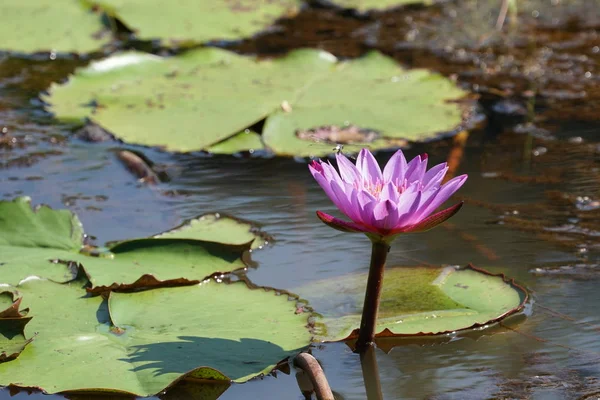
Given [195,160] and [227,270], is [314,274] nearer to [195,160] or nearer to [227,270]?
[227,270]

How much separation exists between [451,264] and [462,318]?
0.33 metres

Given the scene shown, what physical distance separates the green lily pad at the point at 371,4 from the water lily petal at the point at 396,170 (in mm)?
3359

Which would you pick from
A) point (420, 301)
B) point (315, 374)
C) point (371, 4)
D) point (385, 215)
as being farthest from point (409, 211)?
point (371, 4)

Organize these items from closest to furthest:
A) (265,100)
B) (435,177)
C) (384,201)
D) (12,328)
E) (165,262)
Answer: (384,201) → (435,177) → (12,328) → (165,262) → (265,100)

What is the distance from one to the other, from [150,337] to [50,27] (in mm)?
2874

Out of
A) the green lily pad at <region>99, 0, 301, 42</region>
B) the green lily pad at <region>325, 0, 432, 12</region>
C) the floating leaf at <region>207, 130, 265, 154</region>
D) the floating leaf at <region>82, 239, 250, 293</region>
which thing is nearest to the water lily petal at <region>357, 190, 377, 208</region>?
the floating leaf at <region>82, 239, 250, 293</region>

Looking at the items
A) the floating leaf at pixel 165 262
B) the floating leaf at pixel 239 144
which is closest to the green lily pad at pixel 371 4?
the floating leaf at pixel 239 144

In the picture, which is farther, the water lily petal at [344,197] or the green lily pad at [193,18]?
the green lily pad at [193,18]

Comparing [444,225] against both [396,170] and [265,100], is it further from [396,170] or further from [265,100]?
[265,100]

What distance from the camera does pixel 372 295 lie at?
1.66m

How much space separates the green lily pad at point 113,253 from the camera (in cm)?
203

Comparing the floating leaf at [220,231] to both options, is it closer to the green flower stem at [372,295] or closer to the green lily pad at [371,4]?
the green flower stem at [372,295]

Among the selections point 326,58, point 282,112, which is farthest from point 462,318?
point 326,58

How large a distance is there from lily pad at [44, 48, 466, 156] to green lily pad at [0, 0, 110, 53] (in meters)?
0.58
